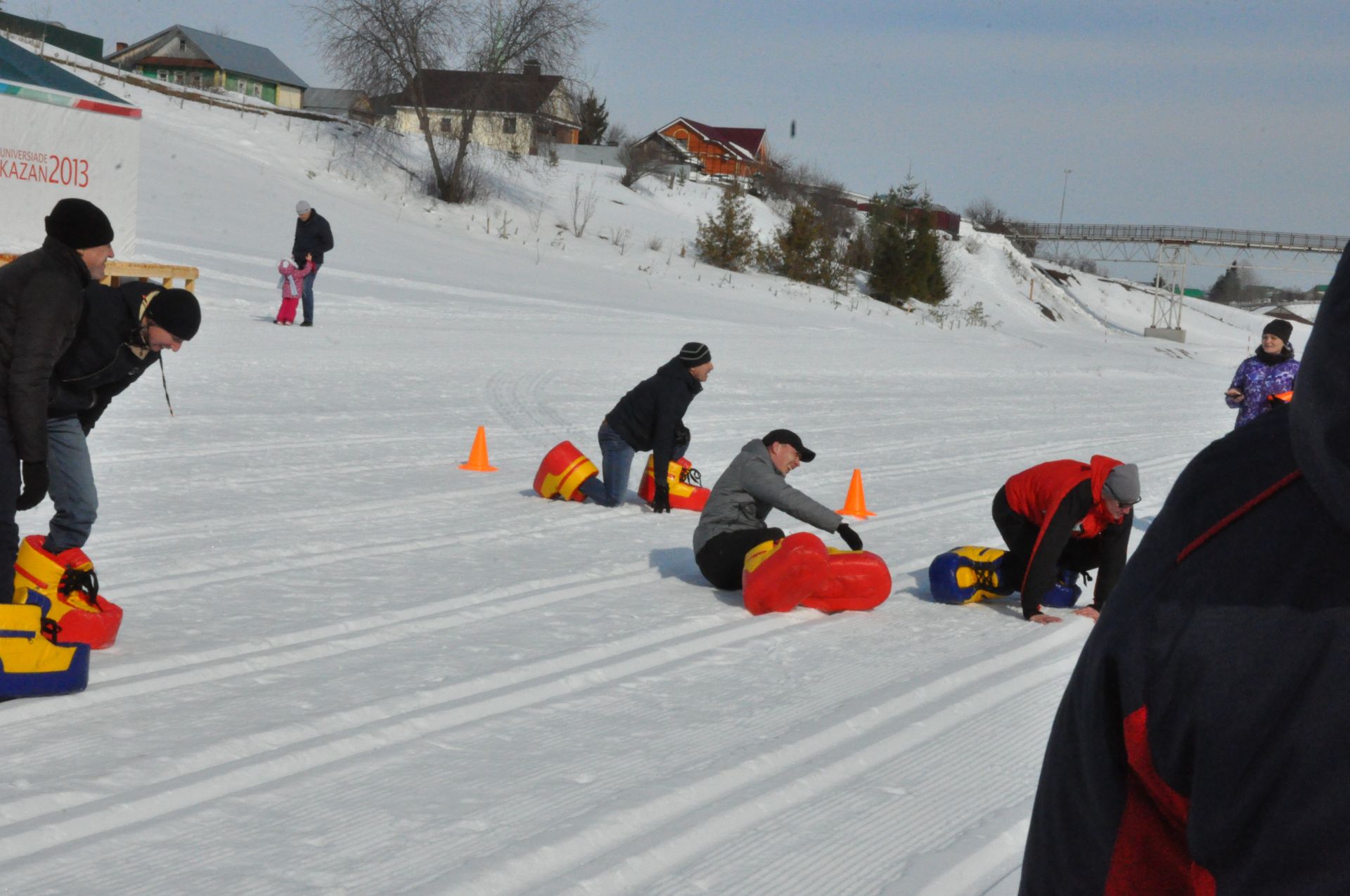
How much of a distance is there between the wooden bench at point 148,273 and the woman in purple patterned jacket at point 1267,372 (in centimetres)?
1204

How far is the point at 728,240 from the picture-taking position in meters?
36.7

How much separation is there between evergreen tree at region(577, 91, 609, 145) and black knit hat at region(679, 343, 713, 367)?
188 ft

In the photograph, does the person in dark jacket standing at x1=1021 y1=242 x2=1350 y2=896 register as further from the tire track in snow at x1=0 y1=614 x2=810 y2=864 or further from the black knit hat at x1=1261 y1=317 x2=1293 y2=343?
the black knit hat at x1=1261 y1=317 x2=1293 y2=343

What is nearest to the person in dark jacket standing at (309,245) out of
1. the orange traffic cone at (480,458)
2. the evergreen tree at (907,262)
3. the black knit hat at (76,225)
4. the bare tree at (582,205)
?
the orange traffic cone at (480,458)

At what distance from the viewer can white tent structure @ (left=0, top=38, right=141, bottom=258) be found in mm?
16797

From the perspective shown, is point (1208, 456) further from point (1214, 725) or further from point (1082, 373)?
point (1082, 373)

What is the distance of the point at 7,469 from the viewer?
5059 mm

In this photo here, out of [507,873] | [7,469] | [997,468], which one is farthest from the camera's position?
[997,468]

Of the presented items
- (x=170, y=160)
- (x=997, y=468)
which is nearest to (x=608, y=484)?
(x=997, y=468)

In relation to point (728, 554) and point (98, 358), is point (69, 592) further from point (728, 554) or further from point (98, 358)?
point (728, 554)

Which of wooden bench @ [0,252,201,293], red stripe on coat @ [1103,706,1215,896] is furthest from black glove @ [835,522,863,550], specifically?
wooden bench @ [0,252,201,293]

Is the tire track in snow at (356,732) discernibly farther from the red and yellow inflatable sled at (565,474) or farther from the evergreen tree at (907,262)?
the evergreen tree at (907,262)

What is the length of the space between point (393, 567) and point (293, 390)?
→ 6566 mm

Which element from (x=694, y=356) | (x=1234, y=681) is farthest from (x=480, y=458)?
(x=1234, y=681)
